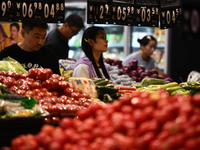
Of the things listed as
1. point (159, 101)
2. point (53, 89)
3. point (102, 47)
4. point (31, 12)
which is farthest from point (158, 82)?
point (159, 101)

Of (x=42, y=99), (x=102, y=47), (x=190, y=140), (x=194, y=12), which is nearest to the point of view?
(x=190, y=140)

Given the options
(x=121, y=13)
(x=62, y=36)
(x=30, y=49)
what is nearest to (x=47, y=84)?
(x=30, y=49)

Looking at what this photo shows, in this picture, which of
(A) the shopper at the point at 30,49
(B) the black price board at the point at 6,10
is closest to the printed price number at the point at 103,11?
(A) the shopper at the point at 30,49

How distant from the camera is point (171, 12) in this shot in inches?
233

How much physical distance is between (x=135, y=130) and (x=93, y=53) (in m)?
3.78

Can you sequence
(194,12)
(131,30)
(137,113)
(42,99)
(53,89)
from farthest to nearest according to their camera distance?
(131,30) → (53,89) → (42,99) → (194,12) → (137,113)

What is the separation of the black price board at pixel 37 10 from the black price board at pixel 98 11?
1.66 feet

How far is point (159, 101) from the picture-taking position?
2.05 meters

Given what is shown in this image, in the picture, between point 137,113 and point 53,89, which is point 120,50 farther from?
point 137,113

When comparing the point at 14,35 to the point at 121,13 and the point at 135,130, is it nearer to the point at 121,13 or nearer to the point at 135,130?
the point at 121,13

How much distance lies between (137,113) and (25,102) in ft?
3.68

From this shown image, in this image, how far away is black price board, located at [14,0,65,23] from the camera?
4.81 meters

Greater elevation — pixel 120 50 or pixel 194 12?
pixel 194 12

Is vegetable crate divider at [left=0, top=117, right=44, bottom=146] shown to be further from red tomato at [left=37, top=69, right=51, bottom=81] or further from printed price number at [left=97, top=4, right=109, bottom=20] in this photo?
printed price number at [left=97, top=4, right=109, bottom=20]
